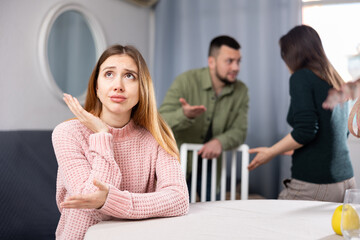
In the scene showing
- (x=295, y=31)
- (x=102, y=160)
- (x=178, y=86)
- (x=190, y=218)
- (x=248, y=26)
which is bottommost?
(x=190, y=218)

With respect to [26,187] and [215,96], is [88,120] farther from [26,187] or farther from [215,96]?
[215,96]

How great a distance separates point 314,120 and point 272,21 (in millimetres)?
1253

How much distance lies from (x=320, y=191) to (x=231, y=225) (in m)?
0.93

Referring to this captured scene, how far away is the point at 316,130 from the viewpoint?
1723 millimetres

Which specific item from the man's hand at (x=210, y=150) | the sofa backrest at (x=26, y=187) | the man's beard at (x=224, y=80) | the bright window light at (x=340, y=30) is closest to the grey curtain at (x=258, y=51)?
the bright window light at (x=340, y=30)

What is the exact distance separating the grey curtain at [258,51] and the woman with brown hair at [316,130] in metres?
0.91

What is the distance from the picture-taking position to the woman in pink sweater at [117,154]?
0.98 metres

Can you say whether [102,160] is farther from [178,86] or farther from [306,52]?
[178,86]

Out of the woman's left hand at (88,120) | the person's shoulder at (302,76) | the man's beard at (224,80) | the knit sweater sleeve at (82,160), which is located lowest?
the knit sweater sleeve at (82,160)

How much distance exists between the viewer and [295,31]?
1.83 m

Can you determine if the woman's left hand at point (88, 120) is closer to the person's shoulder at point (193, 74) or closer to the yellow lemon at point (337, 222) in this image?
the yellow lemon at point (337, 222)

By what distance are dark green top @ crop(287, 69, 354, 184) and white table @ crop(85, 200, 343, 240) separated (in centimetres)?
56

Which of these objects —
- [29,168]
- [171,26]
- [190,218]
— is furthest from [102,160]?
[171,26]

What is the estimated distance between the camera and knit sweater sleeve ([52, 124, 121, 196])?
3.25ft
